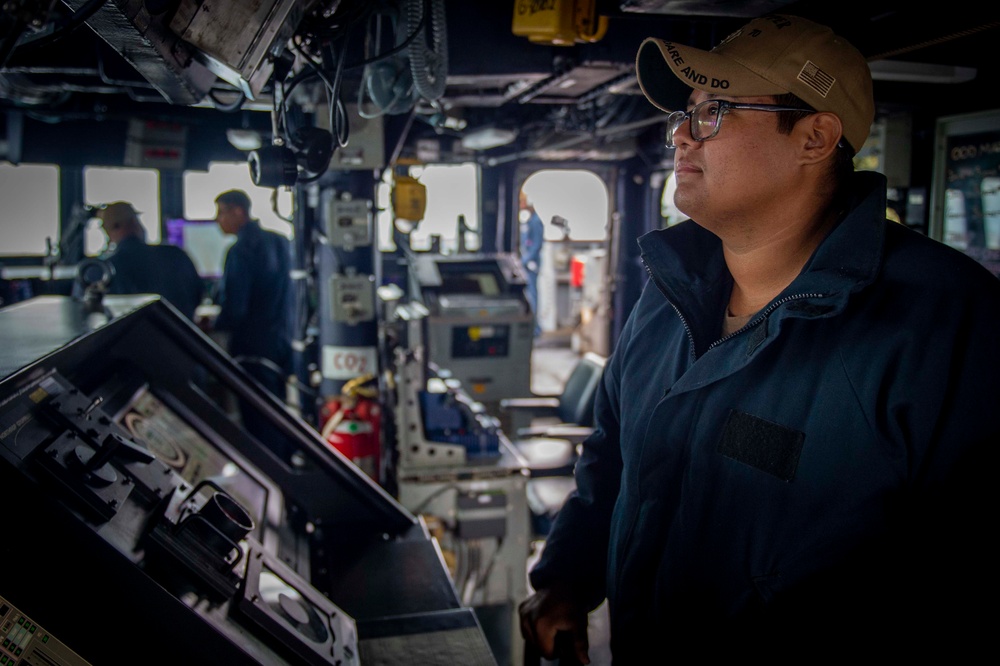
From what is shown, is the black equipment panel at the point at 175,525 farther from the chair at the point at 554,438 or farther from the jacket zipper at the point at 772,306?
the chair at the point at 554,438

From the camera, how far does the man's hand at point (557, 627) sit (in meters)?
1.45

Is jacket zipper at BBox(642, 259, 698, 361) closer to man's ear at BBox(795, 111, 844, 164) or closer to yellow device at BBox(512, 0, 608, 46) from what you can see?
man's ear at BBox(795, 111, 844, 164)

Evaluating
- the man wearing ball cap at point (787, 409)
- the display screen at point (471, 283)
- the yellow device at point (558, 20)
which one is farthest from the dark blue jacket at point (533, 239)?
the man wearing ball cap at point (787, 409)

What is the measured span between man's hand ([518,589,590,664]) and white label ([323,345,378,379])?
8.35 ft

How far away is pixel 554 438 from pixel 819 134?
3.20 m

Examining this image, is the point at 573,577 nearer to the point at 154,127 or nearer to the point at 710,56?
the point at 710,56

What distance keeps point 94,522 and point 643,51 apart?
1337 mm

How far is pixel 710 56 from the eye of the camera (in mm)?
1324

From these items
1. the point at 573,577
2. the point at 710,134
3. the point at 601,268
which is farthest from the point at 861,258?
the point at 601,268

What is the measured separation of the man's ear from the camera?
1276 mm

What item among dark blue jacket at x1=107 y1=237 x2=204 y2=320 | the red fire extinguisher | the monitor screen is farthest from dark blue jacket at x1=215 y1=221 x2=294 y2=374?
the monitor screen

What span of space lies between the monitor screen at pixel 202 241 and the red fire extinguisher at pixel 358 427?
396 centimetres

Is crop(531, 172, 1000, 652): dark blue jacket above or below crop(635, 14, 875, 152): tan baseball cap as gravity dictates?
below

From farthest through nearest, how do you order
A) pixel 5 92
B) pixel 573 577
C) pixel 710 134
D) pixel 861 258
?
pixel 5 92
pixel 573 577
pixel 710 134
pixel 861 258
